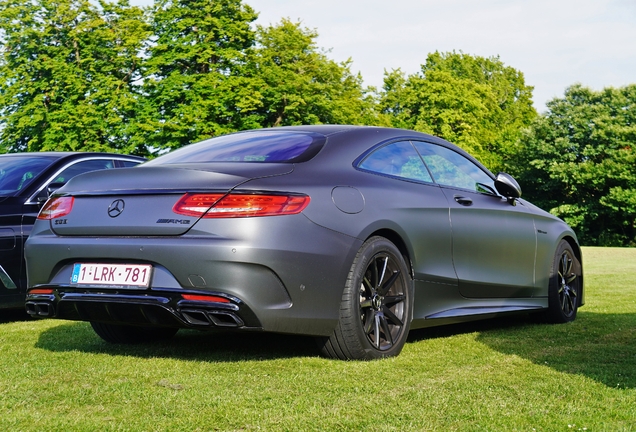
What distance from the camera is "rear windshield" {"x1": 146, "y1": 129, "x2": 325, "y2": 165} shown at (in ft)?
17.1

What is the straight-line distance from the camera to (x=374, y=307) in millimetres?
5254

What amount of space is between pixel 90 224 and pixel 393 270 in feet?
6.12

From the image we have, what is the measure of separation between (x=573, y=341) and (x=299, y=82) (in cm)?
3831

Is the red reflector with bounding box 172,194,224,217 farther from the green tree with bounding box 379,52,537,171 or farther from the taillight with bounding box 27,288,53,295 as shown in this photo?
the green tree with bounding box 379,52,537,171

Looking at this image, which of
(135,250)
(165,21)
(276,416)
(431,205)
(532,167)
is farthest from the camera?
(532,167)

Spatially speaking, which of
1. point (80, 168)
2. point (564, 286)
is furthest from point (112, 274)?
point (564, 286)

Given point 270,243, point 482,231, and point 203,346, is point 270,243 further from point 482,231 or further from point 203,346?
point 482,231

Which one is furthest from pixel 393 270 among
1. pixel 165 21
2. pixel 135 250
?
pixel 165 21

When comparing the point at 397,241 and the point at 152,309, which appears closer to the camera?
the point at 152,309

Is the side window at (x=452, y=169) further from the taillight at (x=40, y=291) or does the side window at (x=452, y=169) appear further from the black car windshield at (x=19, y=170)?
the black car windshield at (x=19, y=170)

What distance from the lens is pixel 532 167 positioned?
56.6 metres

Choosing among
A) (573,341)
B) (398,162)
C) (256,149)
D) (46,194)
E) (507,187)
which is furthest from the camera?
(46,194)

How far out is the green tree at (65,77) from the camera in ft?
132

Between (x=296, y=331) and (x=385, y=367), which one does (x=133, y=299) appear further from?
(x=385, y=367)
